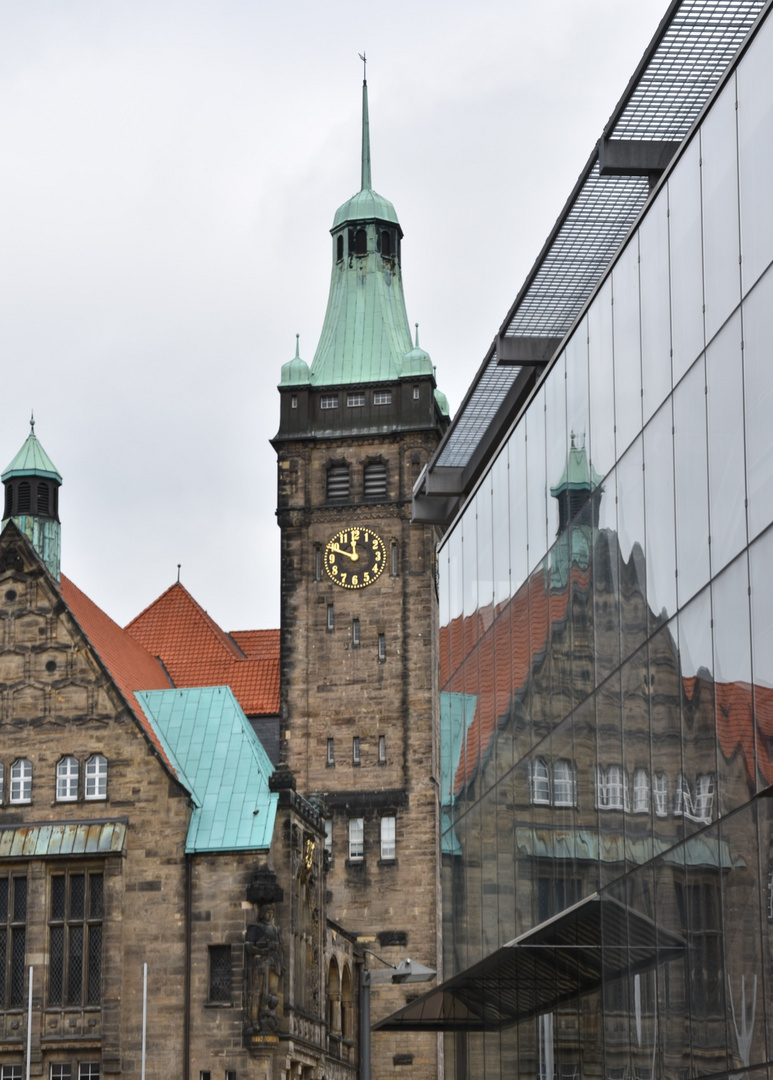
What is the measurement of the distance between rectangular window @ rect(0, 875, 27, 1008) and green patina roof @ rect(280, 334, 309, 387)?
24564mm

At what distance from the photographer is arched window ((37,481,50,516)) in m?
62.5

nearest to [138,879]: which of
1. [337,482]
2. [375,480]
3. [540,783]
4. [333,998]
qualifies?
[333,998]

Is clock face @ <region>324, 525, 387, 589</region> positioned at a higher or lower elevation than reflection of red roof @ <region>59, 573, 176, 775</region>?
higher

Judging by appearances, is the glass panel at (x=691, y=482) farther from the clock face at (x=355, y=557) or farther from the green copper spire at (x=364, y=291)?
the green copper spire at (x=364, y=291)

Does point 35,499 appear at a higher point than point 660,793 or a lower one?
higher

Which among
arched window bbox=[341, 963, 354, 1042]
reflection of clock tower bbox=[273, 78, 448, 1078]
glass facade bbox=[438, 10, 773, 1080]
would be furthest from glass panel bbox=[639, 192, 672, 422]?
reflection of clock tower bbox=[273, 78, 448, 1078]

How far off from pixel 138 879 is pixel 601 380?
2827 centimetres

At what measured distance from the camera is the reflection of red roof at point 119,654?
52.3 m

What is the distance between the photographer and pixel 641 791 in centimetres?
2162

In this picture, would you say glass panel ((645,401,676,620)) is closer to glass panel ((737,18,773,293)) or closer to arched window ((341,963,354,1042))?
glass panel ((737,18,773,293))

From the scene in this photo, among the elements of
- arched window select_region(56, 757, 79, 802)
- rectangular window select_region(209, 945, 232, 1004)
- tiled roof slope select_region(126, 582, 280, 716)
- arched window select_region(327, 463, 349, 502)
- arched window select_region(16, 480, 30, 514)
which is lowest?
rectangular window select_region(209, 945, 232, 1004)

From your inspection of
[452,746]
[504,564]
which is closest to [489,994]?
[452,746]

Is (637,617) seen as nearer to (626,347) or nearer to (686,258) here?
(626,347)

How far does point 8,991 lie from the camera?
47969mm
